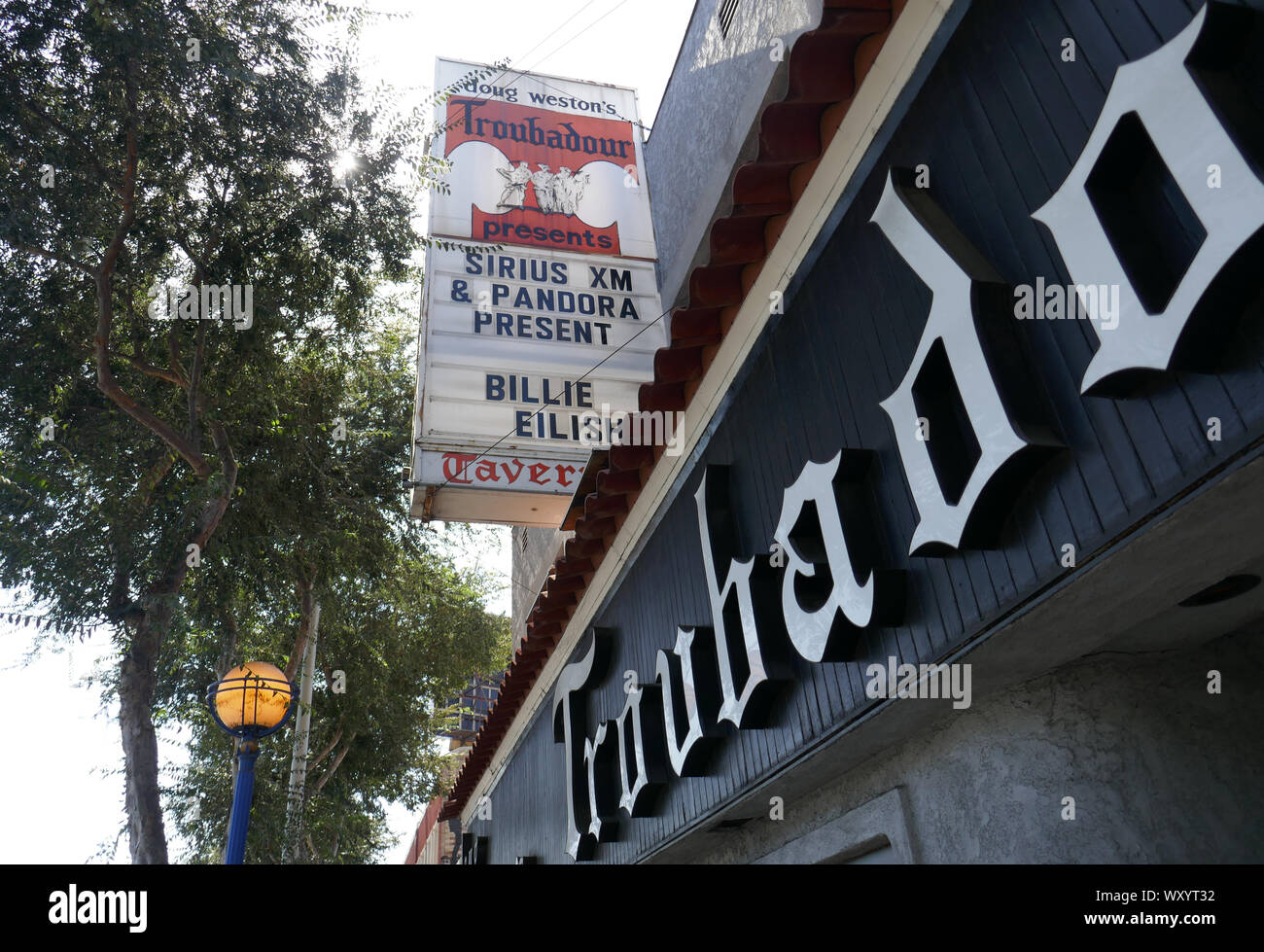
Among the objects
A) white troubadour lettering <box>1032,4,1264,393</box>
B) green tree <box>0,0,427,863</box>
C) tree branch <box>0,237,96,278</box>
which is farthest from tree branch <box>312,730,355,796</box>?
white troubadour lettering <box>1032,4,1264,393</box>

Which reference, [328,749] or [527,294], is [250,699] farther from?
[328,749]

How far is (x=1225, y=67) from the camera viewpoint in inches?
93.7

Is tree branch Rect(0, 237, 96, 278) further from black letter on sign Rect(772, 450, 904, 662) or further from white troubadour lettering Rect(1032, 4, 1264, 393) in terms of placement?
white troubadour lettering Rect(1032, 4, 1264, 393)

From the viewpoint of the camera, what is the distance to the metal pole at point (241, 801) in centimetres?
766

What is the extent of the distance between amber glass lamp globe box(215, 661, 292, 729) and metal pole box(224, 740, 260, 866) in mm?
198

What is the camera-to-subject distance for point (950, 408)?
A: 130 inches

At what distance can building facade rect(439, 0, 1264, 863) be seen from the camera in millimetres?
2477

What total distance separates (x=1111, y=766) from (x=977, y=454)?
1263 millimetres

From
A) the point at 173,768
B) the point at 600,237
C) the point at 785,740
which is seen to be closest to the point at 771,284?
the point at 785,740
